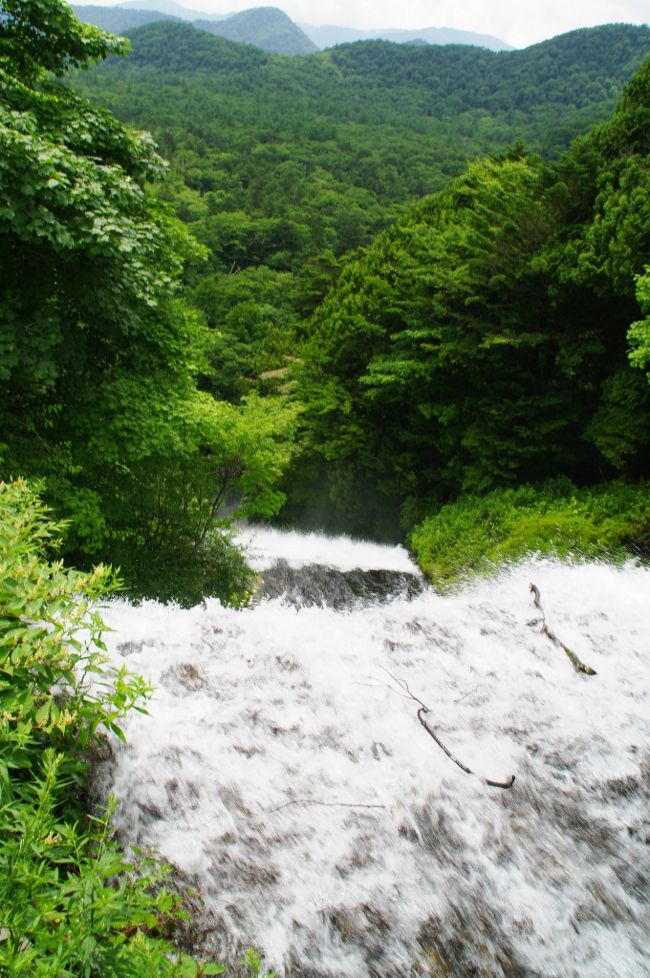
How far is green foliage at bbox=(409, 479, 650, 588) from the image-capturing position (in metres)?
8.81

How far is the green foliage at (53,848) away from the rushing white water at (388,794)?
46 cm

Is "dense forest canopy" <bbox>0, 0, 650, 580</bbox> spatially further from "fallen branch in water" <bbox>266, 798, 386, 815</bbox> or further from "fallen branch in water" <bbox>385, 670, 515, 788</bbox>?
"fallen branch in water" <bbox>385, 670, 515, 788</bbox>

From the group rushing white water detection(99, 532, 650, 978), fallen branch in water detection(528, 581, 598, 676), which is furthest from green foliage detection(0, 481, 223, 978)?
fallen branch in water detection(528, 581, 598, 676)

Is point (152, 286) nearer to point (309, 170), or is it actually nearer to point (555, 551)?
point (555, 551)

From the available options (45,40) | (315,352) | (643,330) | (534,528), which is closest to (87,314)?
A: (45,40)

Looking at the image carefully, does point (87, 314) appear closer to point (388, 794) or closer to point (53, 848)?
point (53, 848)

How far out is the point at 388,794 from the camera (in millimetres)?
3553

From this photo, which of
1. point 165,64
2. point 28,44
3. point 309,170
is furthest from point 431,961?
point 165,64

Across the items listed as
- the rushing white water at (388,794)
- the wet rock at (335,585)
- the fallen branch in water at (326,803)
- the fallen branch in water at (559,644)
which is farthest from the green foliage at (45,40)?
the fallen branch in water at (559,644)

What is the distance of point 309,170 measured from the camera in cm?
6906

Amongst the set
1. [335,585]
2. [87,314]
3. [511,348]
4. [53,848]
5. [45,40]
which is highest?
[45,40]

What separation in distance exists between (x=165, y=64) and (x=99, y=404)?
162 metres

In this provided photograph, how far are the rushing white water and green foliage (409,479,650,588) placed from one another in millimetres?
3426

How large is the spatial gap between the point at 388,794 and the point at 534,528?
22.7 feet
